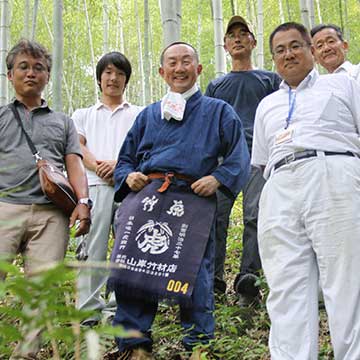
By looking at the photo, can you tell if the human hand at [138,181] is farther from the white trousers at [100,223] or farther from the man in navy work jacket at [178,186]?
the white trousers at [100,223]

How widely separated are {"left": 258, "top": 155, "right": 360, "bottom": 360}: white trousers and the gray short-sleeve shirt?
4.03ft

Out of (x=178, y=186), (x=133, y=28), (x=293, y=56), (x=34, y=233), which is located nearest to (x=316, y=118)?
(x=293, y=56)

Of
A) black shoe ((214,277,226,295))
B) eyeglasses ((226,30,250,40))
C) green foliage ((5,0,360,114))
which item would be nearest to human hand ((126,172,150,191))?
black shoe ((214,277,226,295))

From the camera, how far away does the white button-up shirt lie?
2.54 meters

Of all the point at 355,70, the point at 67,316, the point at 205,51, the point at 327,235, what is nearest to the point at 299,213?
the point at 327,235

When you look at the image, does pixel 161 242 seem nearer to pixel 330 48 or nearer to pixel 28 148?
pixel 28 148

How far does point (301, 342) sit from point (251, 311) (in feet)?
4.00

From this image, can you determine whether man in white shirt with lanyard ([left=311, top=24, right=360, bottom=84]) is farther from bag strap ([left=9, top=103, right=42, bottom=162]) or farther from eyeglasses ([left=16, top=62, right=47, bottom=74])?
bag strap ([left=9, top=103, right=42, bottom=162])

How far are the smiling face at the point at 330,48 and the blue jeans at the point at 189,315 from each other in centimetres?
190

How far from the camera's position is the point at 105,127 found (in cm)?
378

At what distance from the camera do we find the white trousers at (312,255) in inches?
89.7

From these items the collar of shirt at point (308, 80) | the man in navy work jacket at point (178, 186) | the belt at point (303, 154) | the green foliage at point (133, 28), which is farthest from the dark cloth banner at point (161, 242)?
the green foliage at point (133, 28)

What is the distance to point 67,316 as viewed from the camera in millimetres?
691

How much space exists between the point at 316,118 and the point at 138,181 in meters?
0.98
